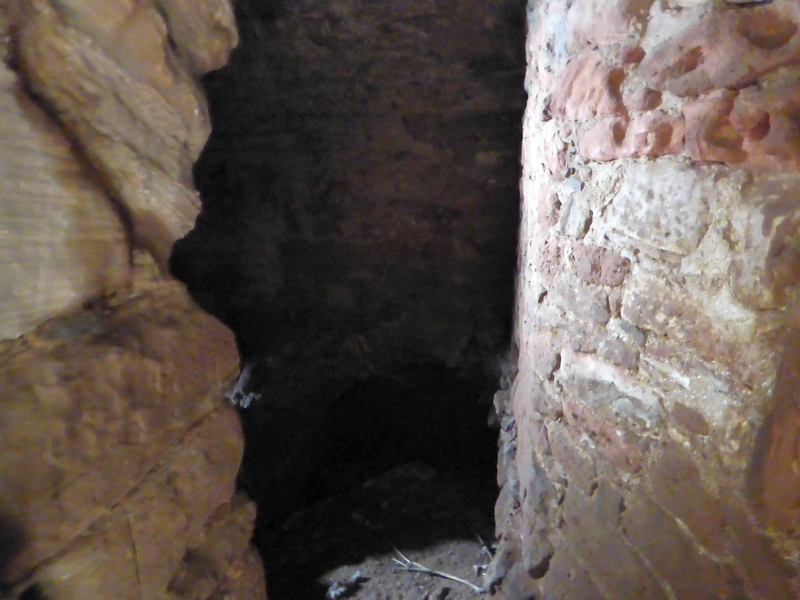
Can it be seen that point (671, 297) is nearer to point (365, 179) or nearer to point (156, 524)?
point (156, 524)

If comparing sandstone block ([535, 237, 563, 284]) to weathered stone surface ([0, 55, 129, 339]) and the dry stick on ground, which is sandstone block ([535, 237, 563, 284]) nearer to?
weathered stone surface ([0, 55, 129, 339])

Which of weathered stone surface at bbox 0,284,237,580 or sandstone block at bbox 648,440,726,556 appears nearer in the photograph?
weathered stone surface at bbox 0,284,237,580

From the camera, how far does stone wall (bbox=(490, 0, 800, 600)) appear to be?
2.43ft

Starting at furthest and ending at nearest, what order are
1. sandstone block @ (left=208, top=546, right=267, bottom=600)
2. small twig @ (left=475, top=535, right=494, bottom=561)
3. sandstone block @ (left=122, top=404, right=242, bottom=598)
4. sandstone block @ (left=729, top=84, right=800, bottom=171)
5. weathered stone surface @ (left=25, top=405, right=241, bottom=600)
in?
1. small twig @ (left=475, top=535, right=494, bottom=561)
2. sandstone block @ (left=208, top=546, right=267, bottom=600)
3. sandstone block @ (left=122, top=404, right=242, bottom=598)
4. weathered stone surface @ (left=25, top=405, right=241, bottom=600)
5. sandstone block @ (left=729, top=84, right=800, bottom=171)

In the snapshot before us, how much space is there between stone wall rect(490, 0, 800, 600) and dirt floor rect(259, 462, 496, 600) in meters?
0.86

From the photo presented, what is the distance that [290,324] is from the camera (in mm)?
2701

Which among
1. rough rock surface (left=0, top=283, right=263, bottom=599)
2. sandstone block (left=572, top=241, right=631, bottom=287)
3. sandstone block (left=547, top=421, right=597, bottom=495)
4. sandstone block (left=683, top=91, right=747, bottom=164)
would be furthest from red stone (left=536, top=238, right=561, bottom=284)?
rough rock surface (left=0, top=283, right=263, bottom=599)

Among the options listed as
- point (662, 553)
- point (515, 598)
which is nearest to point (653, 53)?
point (662, 553)

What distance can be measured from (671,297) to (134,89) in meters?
0.98

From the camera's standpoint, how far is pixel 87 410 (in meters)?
0.80

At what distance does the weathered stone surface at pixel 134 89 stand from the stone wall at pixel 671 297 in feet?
2.59

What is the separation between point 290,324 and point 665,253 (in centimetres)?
207

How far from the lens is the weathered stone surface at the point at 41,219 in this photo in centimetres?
72

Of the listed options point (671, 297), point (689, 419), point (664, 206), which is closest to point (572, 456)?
point (689, 419)
